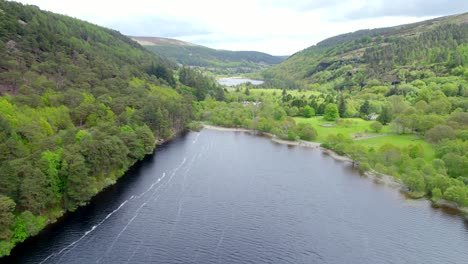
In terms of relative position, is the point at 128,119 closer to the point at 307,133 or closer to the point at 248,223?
the point at 248,223

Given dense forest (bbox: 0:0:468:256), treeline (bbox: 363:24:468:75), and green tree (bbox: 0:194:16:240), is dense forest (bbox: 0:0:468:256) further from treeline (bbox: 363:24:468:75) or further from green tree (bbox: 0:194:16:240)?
treeline (bbox: 363:24:468:75)

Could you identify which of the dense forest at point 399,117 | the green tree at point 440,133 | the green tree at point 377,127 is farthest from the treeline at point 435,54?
the green tree at point 440,133

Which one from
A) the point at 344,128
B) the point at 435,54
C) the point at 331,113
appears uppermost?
the point at 435,54

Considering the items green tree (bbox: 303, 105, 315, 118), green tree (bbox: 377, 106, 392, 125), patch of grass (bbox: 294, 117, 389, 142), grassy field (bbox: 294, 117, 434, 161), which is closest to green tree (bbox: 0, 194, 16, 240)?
grassy field (bbox: 294, 117, 434, 161)

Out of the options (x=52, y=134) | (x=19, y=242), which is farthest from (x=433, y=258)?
(x=52, y=134)

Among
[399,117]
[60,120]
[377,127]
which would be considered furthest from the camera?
[377,127]

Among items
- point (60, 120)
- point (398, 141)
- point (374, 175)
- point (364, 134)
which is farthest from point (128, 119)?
point (398, 141)

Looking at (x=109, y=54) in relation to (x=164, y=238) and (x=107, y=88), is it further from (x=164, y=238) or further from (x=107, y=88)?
(x=164, y=238)
